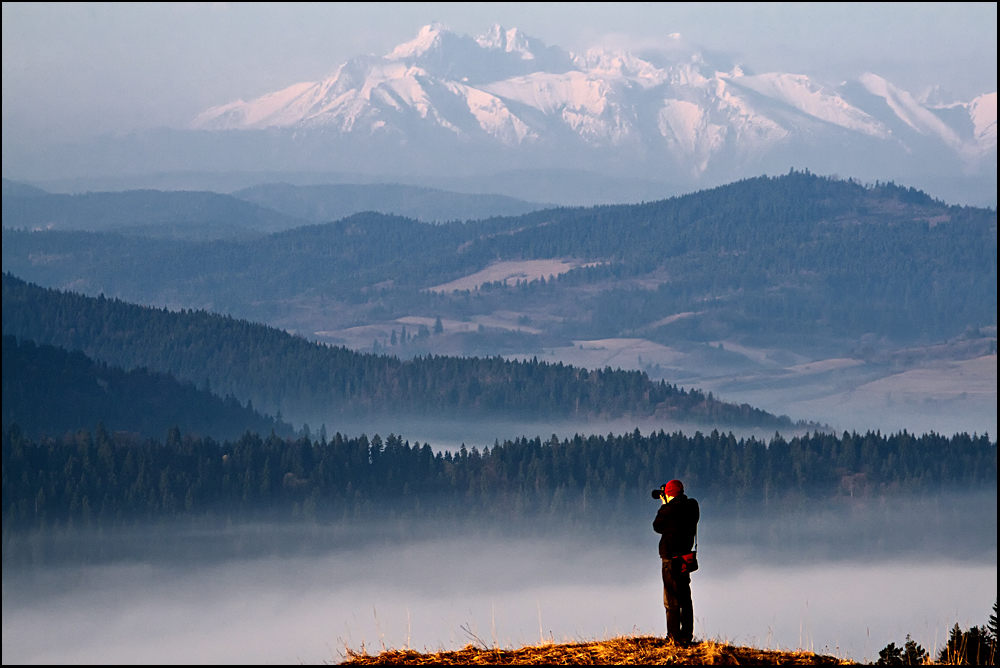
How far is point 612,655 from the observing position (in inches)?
1396

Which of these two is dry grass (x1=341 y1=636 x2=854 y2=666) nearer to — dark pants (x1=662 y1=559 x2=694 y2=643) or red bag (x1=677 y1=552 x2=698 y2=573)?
dark pants (x1=662 y1=559 x2=694 y2=643)

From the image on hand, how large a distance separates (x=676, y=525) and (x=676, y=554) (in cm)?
73

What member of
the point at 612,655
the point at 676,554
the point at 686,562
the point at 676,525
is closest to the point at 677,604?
the point at 686,562

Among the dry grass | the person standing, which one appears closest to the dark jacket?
the person standing

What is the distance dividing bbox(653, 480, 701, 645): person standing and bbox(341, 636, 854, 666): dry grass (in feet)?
1.88

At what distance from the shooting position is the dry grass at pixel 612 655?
35125 mm

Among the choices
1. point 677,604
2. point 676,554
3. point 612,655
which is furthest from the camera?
point 676,554

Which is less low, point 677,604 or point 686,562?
point 686,562

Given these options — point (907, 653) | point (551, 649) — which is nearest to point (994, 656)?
point (907, 653)

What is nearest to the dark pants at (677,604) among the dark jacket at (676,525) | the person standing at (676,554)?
the person standing at (676,554)

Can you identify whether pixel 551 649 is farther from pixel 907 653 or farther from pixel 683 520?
pixel 907 653

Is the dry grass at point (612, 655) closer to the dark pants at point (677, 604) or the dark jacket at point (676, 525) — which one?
the dark pants at point (677, 604)

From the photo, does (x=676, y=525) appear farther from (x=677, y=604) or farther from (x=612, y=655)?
(x=612, y=655)

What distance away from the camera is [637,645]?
119ft
